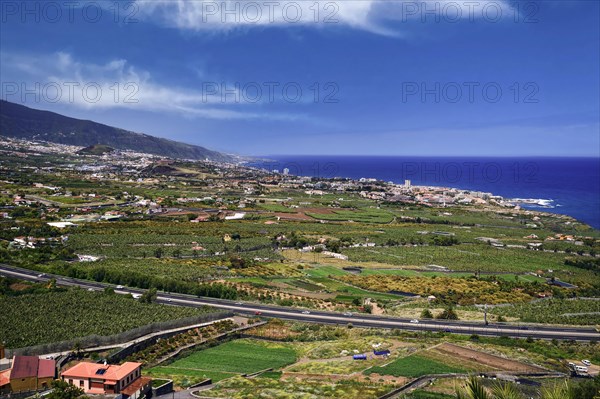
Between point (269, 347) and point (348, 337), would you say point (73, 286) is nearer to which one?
point (269, 347)

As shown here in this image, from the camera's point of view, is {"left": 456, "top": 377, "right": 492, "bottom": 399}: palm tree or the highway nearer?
{"left": 456, "top": 377, "right": 492, "bottom": 399}: palm tree

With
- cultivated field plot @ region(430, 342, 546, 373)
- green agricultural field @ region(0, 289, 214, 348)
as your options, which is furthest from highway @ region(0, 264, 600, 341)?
cultivated field plot @ region(430, 342, 546, 373)

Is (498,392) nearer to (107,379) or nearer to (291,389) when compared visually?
(291,389)

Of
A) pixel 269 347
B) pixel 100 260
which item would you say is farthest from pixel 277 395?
pixel 100 260

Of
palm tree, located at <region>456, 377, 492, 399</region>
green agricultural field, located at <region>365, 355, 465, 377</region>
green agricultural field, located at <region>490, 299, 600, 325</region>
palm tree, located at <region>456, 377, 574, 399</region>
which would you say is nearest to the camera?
palm tree, located at <region>456, 377, 574, 399</region>

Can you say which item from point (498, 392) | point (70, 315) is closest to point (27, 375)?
point (70, 315)

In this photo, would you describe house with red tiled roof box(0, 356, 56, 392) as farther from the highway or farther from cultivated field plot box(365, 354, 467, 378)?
cultivated field plot box(365, 354, 467, 378)
